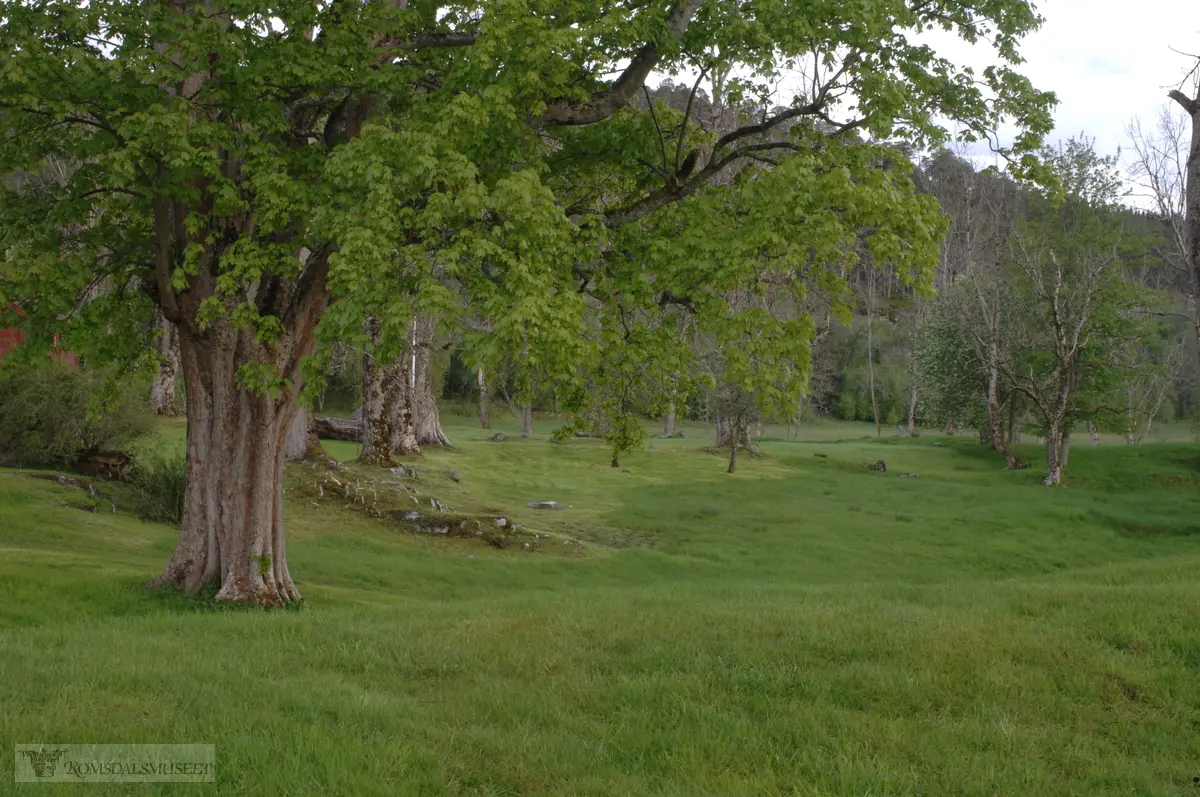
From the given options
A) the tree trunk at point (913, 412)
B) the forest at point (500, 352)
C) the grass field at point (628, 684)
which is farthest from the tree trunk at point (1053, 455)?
the tree trunk at point (913, 412)

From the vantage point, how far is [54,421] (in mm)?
27109

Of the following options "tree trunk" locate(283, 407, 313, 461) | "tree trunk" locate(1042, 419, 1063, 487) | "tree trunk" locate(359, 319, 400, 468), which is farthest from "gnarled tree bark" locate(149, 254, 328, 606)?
"tree trunk" locate(1042, 419, 1063, 487)

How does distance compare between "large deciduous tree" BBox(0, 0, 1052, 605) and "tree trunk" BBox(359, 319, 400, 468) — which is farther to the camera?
"tree trunk" BBox(359, 319, 400, 468)

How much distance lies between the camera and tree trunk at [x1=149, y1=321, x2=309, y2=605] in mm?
15148

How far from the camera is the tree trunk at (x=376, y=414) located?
3400cm

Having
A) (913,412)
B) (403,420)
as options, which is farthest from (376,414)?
(913,412)

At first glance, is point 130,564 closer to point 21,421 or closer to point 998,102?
point 21,421

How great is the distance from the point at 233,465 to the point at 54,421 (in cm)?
1502

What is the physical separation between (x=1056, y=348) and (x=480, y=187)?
4144 centimetres

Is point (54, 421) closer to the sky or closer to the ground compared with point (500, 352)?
closer to the ground

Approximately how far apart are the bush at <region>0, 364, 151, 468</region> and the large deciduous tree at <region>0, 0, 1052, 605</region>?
40.6ft

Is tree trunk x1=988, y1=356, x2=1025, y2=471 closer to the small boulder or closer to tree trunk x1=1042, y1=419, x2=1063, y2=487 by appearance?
tree trunk x1=1042, y1=419, x2=1063, y2=487

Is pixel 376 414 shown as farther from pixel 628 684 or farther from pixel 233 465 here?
pixel 628 684

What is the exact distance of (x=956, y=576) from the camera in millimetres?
25484
